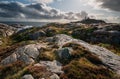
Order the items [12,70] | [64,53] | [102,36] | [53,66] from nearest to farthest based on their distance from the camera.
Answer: [53,66] < [12,70] < [64,53] < [102,36]

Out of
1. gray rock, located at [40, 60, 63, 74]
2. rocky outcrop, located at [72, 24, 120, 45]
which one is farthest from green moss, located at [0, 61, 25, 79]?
rocky outcrop, located at [72, 24, 120, 45]

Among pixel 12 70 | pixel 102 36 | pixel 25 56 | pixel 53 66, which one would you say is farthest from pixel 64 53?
pixel 102 36

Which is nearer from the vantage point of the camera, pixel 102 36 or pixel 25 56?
pixel 25 56

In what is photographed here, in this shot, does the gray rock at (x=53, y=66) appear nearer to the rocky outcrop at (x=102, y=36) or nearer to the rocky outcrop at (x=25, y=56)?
the rocky outcrop at (x=25, y=56)

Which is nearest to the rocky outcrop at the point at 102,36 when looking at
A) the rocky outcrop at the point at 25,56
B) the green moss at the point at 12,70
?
the rocky outcrop at the point at 25,56

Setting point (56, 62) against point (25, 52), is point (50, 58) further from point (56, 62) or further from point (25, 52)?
point (25, 52)

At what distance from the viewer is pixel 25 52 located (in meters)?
39.2

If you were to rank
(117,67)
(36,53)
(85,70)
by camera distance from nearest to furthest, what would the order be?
(85,70), (117,67), (36,53)

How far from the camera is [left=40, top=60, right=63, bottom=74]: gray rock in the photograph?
101 feet

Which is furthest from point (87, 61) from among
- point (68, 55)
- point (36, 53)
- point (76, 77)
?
point (36, 53)

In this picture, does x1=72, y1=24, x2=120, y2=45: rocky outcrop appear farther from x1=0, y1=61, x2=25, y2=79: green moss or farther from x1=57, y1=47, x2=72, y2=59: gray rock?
x1=0, y1=61, x2=25, y2=79: green moss

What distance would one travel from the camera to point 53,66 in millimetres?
32250

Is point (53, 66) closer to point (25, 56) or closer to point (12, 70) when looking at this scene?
point (12, 70)

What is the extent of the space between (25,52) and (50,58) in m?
6.48
